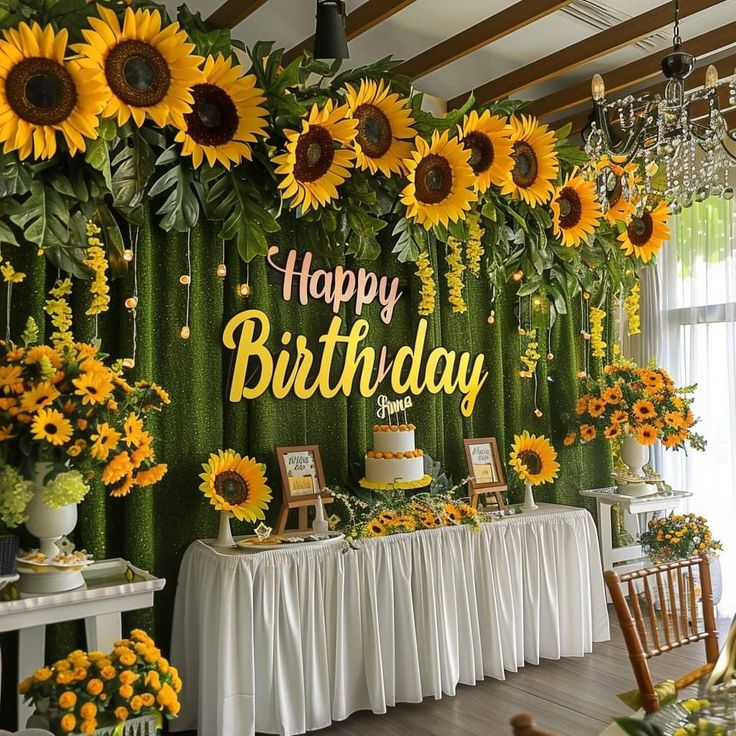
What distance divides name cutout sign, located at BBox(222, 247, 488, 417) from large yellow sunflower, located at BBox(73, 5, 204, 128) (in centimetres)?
98

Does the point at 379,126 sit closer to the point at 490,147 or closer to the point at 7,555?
the point at 490,147

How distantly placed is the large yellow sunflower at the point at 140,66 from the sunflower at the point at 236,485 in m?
1.44

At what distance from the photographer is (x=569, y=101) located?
4738 mm

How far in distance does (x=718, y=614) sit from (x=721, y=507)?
2.25 ft

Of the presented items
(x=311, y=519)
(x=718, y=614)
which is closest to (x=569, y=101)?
(x=311, y=519)

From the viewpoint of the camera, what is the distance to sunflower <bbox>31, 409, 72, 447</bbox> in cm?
266

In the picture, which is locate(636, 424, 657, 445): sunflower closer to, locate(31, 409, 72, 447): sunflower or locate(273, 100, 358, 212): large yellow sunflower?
locate(273, 100, 358, 212): large yellow sunflower

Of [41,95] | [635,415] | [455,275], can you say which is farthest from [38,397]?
[635,415]

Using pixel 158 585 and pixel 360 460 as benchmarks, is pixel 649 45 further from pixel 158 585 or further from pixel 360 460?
pixel 158 585

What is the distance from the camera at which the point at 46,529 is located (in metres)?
2.85

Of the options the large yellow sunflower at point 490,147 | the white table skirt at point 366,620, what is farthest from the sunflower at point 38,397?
the large yellow sunflower at point 490,147

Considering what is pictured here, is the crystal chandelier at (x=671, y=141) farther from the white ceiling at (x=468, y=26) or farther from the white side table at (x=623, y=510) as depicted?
the white side table at (x=623, y=510)

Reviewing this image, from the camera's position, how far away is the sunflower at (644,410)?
4645mm

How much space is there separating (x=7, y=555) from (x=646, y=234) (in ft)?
13.4
